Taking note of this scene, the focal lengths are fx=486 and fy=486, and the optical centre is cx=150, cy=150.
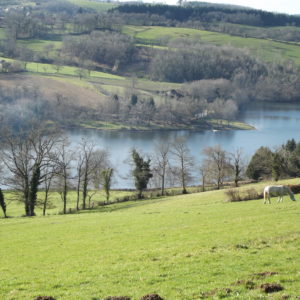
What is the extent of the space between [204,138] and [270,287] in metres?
107

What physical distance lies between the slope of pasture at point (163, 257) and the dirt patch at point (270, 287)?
0.48ft

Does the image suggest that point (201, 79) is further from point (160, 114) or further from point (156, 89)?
point (160, 114)

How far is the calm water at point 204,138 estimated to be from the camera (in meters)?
97.4

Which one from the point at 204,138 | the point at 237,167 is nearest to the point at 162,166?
the point at 237,167

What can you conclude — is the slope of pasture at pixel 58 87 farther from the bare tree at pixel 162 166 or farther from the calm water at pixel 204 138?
the bare tree at pixel 162 166

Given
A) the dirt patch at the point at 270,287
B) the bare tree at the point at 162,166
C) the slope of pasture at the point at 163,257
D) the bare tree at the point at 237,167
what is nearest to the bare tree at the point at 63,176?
the bare tree at the point at 162,166

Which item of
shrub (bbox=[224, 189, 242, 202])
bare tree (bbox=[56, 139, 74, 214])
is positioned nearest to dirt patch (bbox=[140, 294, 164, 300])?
shrub (bbox=[224, 189, 242, 202])

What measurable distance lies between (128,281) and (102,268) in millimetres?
2039

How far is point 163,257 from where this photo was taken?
14367 mm

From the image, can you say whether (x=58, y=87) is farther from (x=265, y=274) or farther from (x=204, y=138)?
(x=265, y=274)

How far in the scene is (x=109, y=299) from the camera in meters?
10.0

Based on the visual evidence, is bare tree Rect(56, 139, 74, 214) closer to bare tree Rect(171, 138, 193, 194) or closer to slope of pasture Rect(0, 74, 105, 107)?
bare tree Rect(171, 138, 193, 194)

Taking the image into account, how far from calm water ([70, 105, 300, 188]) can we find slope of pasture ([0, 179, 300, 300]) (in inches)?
2396

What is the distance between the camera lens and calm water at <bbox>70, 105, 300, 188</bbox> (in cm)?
9738
